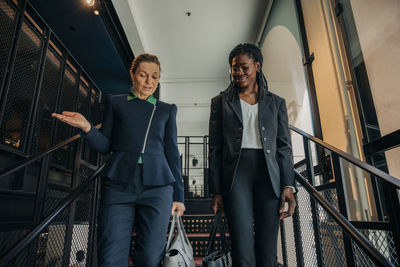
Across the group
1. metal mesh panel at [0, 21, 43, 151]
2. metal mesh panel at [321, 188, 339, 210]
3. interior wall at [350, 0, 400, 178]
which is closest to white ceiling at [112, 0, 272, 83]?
metal mesh panel at [0, 21, 43, 151]

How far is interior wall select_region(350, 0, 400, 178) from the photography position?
1890 mm

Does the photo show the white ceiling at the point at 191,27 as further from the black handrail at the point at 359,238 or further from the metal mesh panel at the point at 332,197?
the black handrail at the point at 359,238

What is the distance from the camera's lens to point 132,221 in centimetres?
136

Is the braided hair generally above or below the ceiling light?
below

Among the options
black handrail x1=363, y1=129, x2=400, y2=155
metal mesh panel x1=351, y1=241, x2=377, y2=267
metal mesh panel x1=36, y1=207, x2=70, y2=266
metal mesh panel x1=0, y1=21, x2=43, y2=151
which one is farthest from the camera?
metal mesh panel x1=0, y1=21, x2=43, y2=151

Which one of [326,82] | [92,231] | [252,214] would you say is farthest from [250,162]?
[326,82]

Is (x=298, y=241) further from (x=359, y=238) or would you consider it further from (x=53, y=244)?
(x=53, y=244)

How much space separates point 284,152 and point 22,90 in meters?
3.25

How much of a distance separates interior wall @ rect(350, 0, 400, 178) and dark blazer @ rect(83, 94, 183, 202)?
1.50 m

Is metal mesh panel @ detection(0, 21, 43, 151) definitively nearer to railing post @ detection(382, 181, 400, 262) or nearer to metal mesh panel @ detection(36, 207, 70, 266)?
metal mesh panel @ detection(36, 207, 70, 266)

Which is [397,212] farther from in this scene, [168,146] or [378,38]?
[378,38]

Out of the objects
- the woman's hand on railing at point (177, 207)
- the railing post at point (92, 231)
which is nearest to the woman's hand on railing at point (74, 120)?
the woman's hand on railing at point (177, 207)

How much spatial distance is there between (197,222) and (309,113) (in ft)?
8.47

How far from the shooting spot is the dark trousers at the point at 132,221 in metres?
1.27
